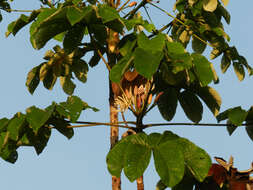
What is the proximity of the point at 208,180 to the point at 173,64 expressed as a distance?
2.52ft

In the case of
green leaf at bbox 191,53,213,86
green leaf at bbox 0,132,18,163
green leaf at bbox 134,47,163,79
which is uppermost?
green leaf at bbox 191,53,213,86

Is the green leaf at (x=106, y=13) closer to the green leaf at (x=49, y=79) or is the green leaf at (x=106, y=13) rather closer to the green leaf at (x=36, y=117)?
the green leaf at (x=36, y=117)

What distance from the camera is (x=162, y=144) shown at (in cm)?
224

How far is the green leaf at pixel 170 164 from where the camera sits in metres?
2.10

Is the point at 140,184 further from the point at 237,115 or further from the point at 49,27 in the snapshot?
the point at 49,27

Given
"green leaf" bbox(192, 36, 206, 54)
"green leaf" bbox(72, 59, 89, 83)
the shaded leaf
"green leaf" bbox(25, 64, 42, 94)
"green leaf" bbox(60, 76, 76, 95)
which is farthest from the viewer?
"green leaf" bbox(192, 36, 206, 54)

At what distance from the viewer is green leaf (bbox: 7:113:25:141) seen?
7.84 ft

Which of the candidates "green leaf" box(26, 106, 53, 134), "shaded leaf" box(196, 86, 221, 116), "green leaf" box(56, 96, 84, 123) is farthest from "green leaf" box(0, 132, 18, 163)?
"shaded leaf" box(196, 86, 221, 116)

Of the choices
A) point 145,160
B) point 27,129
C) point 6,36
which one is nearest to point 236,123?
point 145,160

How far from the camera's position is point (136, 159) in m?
2.19

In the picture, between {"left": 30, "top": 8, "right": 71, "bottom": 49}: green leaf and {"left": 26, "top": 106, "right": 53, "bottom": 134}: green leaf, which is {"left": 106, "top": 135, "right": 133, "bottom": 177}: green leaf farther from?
{"left": 30, "top": 8, "right": 71, "bottom": 49}: green leaf

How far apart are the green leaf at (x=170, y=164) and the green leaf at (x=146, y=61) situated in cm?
37

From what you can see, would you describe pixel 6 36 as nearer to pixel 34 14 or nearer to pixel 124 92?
pixel 34 14

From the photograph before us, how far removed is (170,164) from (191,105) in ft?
3.00
